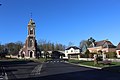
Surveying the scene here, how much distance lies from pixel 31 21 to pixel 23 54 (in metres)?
14.7

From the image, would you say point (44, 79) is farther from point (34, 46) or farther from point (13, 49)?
point (13, 49)

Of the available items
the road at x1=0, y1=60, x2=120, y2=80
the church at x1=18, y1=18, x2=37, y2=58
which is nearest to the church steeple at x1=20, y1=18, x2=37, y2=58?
the church at x1=18, y1=18, x2=37, y2=58

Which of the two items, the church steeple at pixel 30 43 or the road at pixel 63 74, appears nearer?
the road at pixel 63 74

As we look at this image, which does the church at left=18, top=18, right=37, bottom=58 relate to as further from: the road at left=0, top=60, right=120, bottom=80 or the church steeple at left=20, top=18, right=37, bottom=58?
the road at left=0, top=60, right=120, bottom=80

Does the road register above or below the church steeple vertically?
below

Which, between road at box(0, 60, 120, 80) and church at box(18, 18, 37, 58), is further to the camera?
church at box(18, 18, 37, 58)

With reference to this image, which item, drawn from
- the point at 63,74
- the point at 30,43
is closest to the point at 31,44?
the point at 30,43

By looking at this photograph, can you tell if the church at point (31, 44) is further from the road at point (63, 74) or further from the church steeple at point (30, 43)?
the road at point (63, 74)

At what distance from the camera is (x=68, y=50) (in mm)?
156125

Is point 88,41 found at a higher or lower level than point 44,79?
higher

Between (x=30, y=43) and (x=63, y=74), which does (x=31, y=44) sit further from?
(x=63, y=74)

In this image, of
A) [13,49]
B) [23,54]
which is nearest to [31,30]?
[23,54]

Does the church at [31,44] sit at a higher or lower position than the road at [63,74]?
higher

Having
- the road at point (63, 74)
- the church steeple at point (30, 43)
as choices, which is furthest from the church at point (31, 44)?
the road at point (63, 74)
